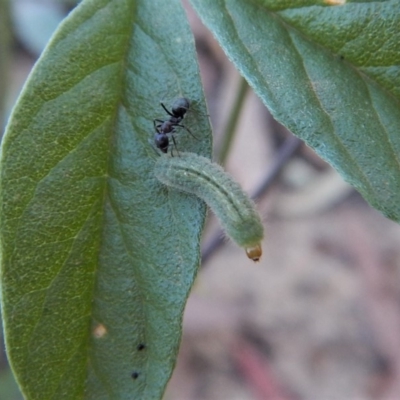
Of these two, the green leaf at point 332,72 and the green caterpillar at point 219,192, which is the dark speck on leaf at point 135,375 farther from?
the green leaf at point 332,72

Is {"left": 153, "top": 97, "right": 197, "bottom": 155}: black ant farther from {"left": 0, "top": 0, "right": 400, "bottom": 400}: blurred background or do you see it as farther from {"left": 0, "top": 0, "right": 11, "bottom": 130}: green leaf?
{"left": 0, "top": 0, "right": 400, "bottom": 400}: blurred background

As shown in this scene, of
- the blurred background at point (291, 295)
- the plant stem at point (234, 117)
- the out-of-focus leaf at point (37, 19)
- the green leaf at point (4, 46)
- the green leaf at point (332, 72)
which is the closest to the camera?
the green leaf at point (332, 72)

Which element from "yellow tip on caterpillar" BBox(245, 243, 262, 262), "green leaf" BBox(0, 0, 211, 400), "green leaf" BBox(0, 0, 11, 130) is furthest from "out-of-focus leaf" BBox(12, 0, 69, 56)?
"yellow tip on caterpillar" BBox(245, 243, 262, 262)

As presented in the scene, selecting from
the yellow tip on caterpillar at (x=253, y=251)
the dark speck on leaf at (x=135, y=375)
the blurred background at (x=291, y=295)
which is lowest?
the blurred background at (x=291, y=295)

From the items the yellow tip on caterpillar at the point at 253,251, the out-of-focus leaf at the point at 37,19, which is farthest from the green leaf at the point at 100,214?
the out-of-focus leaf at the point at 37,19

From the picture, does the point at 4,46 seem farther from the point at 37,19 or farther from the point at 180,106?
the point at 37,19
